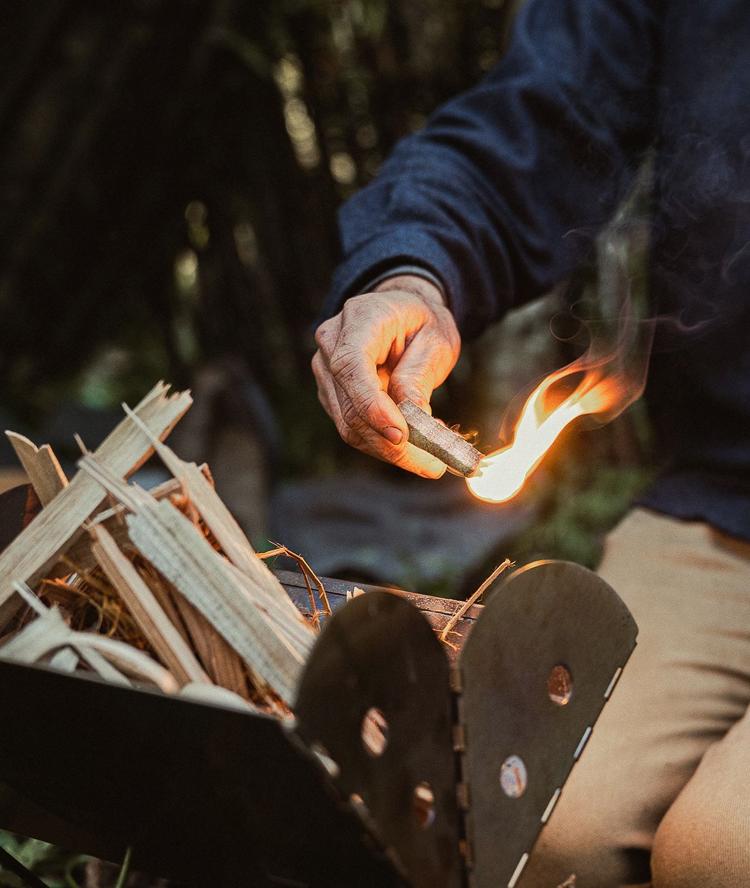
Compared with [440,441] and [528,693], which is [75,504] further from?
[528,693]

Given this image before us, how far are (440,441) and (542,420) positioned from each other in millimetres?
285

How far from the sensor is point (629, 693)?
5.50 feet

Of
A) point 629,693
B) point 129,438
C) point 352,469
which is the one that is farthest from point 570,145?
point 352,469

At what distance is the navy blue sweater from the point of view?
1.78m

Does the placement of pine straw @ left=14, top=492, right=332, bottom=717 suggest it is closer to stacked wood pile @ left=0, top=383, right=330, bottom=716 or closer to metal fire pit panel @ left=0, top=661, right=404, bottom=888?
stacked wood pile @ left=0, top=383, right=330, bottom=716

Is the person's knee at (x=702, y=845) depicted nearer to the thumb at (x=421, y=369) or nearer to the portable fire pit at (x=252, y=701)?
the portable fire pit at (x=252, y=701)

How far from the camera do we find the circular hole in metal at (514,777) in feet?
3.22

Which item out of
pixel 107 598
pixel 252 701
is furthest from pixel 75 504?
pixel 252 701

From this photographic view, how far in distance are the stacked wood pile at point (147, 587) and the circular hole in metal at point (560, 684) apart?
0.87 ft

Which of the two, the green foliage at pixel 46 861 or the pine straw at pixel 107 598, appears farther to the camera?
the green foliage at pixel 46 861

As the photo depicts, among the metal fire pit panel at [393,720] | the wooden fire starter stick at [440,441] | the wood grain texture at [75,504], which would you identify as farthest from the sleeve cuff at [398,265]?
the metal fire pit panel at [393,720]

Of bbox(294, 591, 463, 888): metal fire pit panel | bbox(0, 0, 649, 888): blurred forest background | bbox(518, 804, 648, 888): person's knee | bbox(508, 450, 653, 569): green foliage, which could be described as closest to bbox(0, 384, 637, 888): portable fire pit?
bbox(294, 591, 463, 888): metal fire pit panel

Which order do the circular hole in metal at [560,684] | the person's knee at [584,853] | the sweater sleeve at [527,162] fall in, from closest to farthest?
the circular hole in metal at [560,684], the person's knee at [584,853], the sweater sleeve at [527,162]

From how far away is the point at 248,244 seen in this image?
436cm
